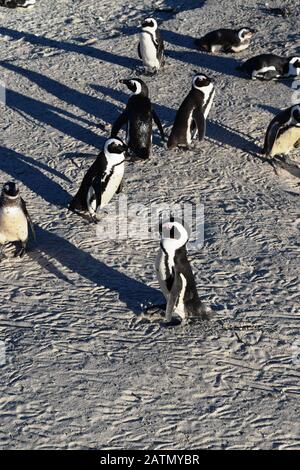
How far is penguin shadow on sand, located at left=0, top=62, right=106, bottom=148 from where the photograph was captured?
8.98m

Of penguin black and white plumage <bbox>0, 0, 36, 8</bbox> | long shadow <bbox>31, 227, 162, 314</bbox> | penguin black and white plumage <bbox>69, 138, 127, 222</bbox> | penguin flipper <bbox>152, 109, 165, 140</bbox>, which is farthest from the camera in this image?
penguin black and white plumage <bbox>0, 0, 36, 8</bbox>

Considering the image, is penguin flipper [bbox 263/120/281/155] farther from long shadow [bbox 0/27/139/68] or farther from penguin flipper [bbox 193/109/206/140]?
long shadow [bbox 0/27/139/68]

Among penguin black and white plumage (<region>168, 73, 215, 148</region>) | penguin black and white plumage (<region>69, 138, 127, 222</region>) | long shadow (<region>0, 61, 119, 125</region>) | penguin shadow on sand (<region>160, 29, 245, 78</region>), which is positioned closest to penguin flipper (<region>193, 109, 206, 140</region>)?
penguin black and white plumage (<region>168, 73, 215, 148</region>)

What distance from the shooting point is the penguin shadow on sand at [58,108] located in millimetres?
8977

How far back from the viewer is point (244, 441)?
470 cm

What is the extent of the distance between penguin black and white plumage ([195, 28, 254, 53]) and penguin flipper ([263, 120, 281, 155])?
114 inches

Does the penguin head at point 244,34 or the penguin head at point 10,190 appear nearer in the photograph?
the penguin head at point 10,190

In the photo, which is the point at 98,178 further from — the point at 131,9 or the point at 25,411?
the point at 131,9

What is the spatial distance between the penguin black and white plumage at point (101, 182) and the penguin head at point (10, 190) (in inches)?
32.3

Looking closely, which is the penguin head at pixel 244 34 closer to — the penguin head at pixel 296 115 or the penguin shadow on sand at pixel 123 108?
the penguin shadow on sand at pixel 123 108

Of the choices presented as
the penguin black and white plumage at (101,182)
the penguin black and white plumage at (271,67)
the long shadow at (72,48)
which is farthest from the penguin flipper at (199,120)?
the long shadow at (72,48)

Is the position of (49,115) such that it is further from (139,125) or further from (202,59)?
(202,59)

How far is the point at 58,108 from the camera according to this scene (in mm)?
9617

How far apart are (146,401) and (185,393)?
250 millimetres
